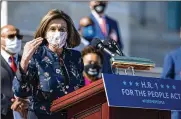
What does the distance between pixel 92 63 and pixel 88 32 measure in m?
1.20

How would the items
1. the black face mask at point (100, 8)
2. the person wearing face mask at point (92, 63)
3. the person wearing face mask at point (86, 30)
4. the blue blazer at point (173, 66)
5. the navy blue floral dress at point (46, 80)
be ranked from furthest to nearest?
the black face mask at point (100, 8), the person wearing face mask at point (86, 30), the blue blazer at point (173, 66), the person wearing face mask at point (92, 63), the navy blue floral dress at point (46, 80)

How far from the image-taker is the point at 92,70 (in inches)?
265

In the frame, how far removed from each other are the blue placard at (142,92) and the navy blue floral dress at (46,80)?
40 cm

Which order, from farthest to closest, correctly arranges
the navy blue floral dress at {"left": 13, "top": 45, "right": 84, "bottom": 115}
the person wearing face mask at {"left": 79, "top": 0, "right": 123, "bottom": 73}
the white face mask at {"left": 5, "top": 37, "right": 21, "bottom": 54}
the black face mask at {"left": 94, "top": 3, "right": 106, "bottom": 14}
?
the black face mask at {"left": 94, "top": 3, "right": 106, "bottom": 14}, the person wearing face mask at {"left": 79, "top": 0, "right": 123, "bottom": 73}, the white face mask at {"left": 5, "top": 37, "right": 21, "bottom": 54}, the navy blue floral dress at {"left": 13, "top": 45, "right": 84, "bottom": 115}

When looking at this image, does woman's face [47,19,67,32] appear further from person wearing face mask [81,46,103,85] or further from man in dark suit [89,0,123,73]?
man in dark suit [89,0,123,73]

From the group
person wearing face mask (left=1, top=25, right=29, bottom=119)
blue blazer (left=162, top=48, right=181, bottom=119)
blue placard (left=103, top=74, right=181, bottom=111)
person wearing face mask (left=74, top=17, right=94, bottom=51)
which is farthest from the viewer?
person wearing face mask (left=74, top=17, right=94, bottom=51)

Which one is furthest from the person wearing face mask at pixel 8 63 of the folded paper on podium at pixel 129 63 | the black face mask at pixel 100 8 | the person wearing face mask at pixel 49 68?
the black face mask at pixel 100 8

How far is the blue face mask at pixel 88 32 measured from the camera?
7.88m

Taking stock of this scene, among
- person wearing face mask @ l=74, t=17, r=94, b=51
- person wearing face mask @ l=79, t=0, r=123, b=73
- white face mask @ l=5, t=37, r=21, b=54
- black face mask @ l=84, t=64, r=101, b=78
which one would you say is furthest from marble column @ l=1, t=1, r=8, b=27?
black face mask @ l=84, t=64, r=101, b=78

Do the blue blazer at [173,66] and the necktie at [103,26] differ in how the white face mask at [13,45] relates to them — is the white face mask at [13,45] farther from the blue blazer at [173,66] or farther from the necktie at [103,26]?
the necktie at [103,26]

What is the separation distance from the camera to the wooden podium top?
175 inches

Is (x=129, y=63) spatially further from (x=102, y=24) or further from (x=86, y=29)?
(x=102, y=24)

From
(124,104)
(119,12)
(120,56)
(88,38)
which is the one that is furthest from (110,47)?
(119,12)

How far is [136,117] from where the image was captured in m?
4.51
